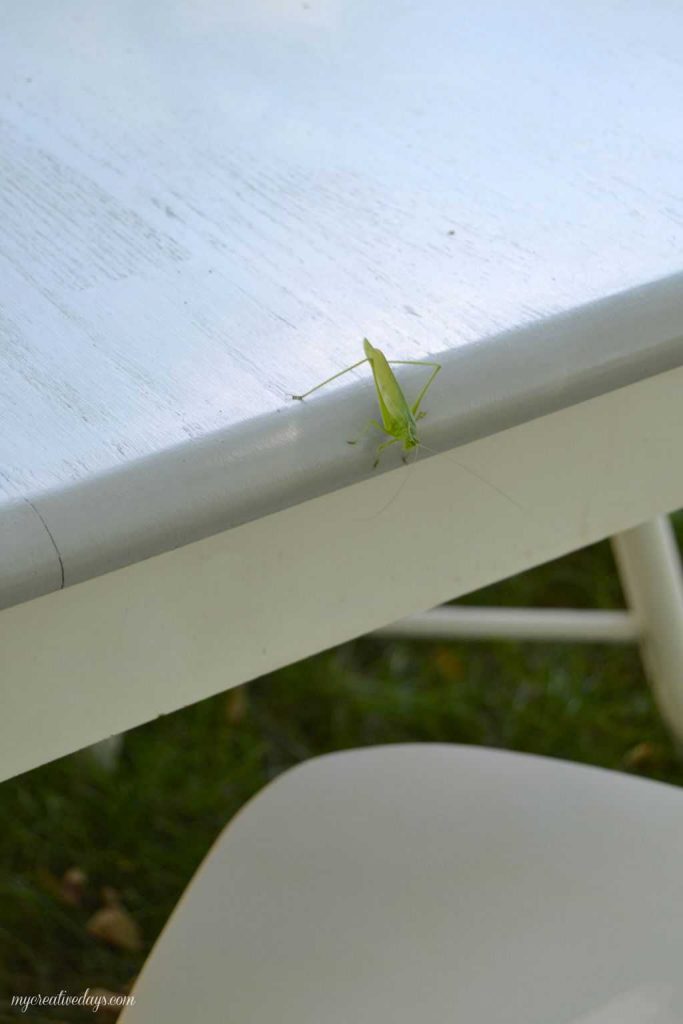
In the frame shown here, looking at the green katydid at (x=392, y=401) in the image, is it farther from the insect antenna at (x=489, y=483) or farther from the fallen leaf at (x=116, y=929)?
the fallen leaf at (x=116, y=929)

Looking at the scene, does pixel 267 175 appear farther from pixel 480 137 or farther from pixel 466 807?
pixel 466 807

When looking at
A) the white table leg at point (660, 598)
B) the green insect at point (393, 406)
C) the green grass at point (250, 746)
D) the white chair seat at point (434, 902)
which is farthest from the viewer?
the green grass at point (250, 746)

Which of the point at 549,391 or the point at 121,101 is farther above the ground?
the point at 121,101

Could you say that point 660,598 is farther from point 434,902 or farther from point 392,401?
point 392,401

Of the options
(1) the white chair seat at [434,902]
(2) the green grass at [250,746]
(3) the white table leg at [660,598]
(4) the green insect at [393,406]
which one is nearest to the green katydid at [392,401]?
(4) the green insect at [393,406]

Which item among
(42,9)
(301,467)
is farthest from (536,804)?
(42,9)

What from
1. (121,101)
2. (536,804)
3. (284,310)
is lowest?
(536,804)
